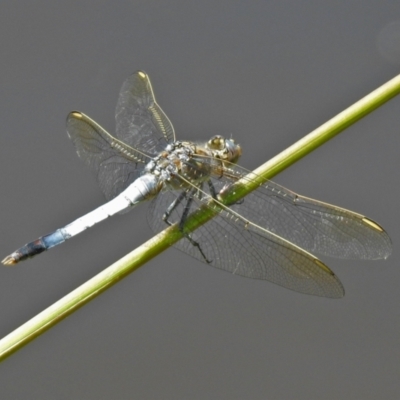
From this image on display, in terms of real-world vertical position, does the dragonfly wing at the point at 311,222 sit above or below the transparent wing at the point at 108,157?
below

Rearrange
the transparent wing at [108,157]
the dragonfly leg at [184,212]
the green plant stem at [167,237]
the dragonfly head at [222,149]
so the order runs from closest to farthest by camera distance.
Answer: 1. the green plant stem at [167,237]
2. the dragonfly leg at [184,212]
3. the transparent wing at [108,157]
4. the dragonfly head at [222,149]

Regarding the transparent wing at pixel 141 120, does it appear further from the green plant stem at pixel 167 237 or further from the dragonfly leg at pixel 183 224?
the green plant stem at pixel 167 237

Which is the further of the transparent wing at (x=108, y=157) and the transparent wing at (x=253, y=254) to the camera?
the transparent wing at (x=108, y=157)

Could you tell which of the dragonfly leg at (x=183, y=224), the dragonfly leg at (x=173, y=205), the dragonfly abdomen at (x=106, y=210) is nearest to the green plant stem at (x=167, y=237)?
the dragonfly leg at (x=183, y=224)

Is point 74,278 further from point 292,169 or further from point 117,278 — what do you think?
point 117,278

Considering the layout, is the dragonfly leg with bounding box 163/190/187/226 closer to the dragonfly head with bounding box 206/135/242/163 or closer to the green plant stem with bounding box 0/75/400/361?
the green plant stem with bounding box 0/75/400/361

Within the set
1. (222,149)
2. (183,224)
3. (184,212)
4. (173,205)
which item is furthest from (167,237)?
(222,149)
